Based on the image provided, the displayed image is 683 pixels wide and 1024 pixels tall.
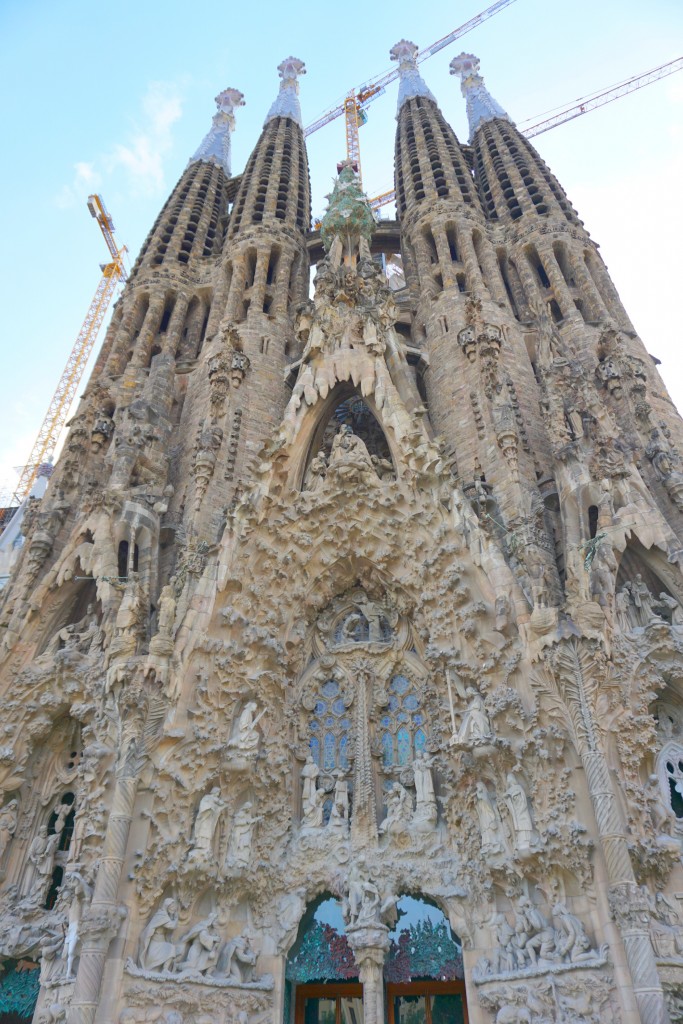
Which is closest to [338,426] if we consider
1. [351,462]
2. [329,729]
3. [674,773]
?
[351,462]

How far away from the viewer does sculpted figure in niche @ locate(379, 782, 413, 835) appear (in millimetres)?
10039

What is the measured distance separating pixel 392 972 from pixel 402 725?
126 inches

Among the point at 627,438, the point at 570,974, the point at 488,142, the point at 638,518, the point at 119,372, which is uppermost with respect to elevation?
the point at 488,142

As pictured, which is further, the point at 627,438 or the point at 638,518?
the point at 627,438

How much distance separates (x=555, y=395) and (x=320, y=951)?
924cm

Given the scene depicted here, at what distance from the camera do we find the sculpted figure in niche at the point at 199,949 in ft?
28.8

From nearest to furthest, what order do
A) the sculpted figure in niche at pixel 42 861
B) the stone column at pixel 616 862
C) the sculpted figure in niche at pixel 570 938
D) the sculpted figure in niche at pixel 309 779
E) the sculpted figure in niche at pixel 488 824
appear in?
1. the stone column at pixel 616 862
2. the sculpted figure in niche at pixel 570 938
3. the sculpted figure in niche at pixel 488 824
4. the sculpted figure in niche at pixel 42 861
5. the sculpted figure in niche at pixel 309 779

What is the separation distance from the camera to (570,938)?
7.98m

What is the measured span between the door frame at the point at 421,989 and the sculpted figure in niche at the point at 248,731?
11.5ft

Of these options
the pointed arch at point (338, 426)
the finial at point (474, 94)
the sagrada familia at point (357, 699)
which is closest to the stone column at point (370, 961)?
the sagrada familia at point (357, 699)

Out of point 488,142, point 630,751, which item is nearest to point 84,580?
point 630,751

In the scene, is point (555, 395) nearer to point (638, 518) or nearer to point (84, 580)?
point (638, 518)

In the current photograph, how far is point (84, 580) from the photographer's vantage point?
1193cm

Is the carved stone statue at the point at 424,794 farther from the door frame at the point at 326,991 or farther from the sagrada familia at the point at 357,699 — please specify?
the door frame at the point at 326,991
